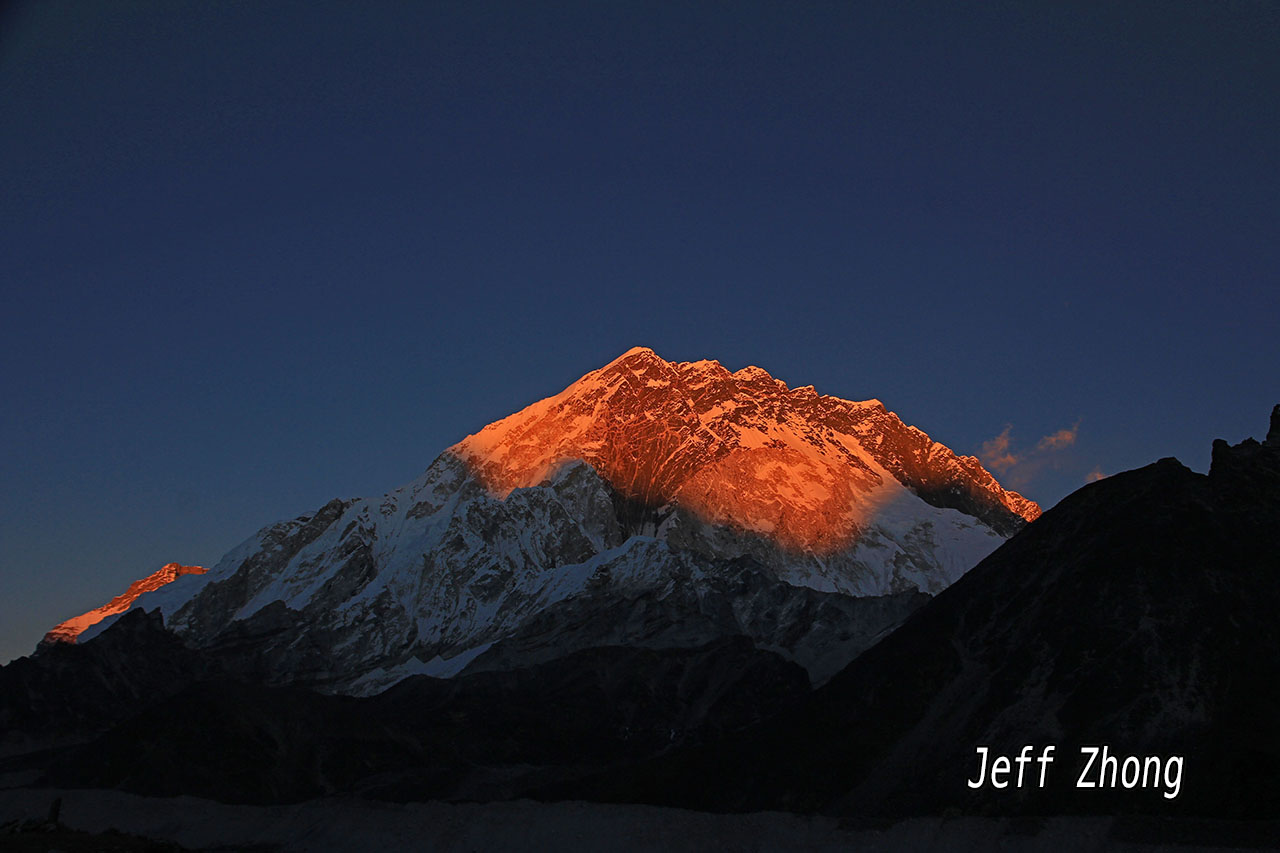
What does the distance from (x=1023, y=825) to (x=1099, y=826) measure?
5.06m

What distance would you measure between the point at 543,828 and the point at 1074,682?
44618 millimetres

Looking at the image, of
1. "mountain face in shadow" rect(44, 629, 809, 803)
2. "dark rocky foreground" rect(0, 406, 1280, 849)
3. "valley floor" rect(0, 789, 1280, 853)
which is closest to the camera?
"valley floor" rect(0, 789, 1280, 853)

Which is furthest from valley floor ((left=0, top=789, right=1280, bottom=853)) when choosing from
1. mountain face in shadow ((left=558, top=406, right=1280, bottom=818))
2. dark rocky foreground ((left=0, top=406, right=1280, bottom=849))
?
mountain face in shadow ((left=558, top=406, right=1280, bottom=818))

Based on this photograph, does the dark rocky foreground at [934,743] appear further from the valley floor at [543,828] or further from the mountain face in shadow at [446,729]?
the mountain face in shadow at [446,729]

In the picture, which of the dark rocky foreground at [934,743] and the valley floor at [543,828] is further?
the dark rocky foreground at [934,743]

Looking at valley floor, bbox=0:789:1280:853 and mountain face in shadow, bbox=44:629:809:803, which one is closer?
valley floor, bbox=0:789:1280:853

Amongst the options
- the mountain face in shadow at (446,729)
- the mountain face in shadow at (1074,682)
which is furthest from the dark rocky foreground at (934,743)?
the mountain face in shadow at (446,729)

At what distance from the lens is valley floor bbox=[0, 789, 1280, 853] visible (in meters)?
80.2

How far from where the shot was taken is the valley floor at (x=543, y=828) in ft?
263

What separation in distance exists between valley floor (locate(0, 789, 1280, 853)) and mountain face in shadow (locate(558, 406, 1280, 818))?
2.10 m

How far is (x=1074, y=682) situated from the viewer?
9369cm

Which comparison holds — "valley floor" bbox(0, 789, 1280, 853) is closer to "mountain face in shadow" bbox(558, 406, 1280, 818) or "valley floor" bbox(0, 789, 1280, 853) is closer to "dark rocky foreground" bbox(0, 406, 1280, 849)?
"dark rocky foreground" bbox(0, 406, 1280, 849)

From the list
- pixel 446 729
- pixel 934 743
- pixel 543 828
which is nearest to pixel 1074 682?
pixel 934 743

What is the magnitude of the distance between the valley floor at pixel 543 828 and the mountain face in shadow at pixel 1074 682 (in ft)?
6.90
